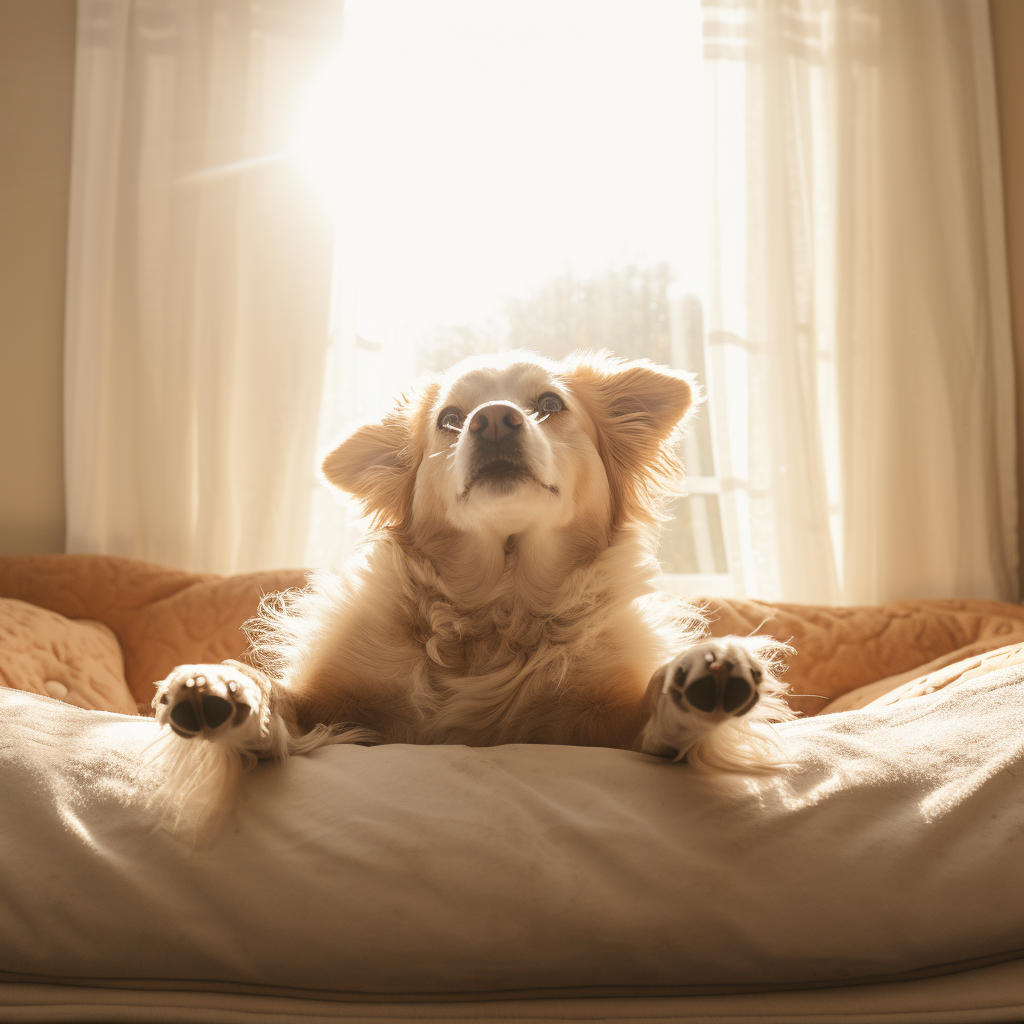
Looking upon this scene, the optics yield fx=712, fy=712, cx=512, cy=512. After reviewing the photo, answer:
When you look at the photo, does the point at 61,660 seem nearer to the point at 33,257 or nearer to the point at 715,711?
the point at 715,711

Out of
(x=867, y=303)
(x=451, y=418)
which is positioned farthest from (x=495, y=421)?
(x=867, y=303)

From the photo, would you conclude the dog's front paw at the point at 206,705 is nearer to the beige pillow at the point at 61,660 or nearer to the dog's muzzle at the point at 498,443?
the dog's muzzle at the point at 498,443

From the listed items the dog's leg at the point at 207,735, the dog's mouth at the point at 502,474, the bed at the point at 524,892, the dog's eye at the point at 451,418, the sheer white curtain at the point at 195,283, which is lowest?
the bed at the point at 524,892

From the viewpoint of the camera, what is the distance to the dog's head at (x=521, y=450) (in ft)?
5.20

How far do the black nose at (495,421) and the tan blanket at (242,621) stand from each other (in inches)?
50.1

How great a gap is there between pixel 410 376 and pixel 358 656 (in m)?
2.03

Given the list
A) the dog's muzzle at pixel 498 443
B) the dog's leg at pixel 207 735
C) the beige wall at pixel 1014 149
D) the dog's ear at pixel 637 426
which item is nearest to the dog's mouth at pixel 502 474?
the dog's muzzle at pixel 498 443

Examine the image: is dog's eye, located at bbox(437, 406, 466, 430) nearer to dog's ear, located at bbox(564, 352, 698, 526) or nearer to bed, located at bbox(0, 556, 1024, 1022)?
dog's ear, located at bbox(564, 352, 698, 526)

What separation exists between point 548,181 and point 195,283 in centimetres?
176

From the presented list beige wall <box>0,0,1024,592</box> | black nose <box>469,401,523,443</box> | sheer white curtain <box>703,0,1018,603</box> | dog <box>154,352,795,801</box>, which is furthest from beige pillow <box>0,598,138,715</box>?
sheer white curtain <box>703,0,1018,603</box>

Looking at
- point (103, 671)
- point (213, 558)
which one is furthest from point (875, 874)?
point (213, 558)

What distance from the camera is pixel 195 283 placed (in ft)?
A: 10.3

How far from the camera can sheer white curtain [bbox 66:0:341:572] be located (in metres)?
3.09

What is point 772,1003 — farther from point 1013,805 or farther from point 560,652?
point 560,652
